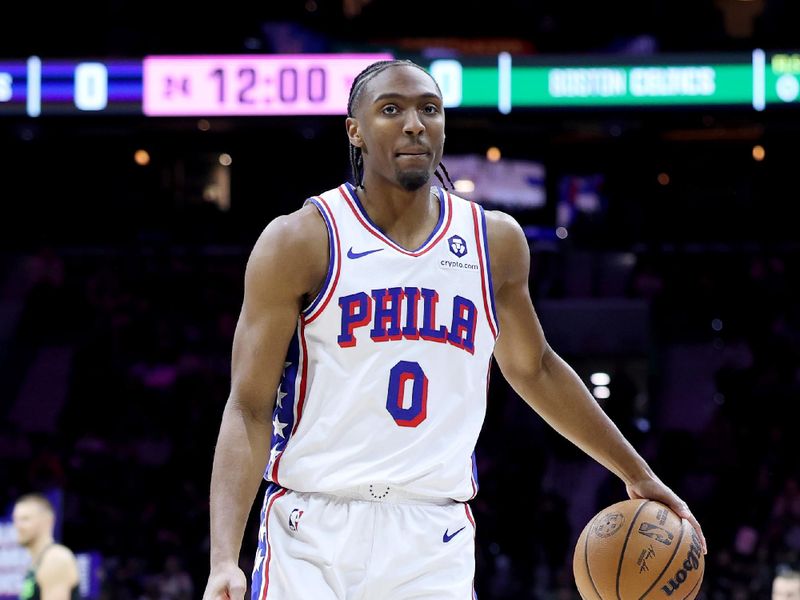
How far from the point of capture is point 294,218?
288cm

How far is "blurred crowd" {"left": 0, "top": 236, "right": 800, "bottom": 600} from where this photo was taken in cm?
1067

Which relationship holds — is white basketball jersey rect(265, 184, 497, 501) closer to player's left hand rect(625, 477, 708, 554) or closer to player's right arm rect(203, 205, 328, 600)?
player's right arm rect(203, 205, 328, 600)

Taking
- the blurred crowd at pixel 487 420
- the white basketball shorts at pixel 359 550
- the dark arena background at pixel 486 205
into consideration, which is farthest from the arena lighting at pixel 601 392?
the white basketball shorts at pixel 359 550

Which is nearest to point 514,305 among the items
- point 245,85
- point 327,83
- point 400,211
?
point 400,211

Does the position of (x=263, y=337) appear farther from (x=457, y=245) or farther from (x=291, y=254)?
(x=457, y=245)

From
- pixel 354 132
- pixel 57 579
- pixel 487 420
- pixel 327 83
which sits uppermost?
pixel 327 83

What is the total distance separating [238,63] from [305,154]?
549 cm

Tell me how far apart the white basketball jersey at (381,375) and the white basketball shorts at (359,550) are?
0.16 feet

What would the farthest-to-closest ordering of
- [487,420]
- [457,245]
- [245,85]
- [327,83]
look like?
1. [487,420]
2. [245,85]
3. [327,83]
4. [457,245]

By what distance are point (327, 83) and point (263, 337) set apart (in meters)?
7.36

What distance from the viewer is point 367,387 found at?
2.79 meters

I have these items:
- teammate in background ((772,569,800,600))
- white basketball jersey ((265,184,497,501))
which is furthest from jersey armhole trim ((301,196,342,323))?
teammate in background ((772,569,800,600))

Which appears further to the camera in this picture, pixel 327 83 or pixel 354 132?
pixel 327 83

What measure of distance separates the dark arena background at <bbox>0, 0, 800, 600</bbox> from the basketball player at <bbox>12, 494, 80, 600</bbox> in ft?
9.87
